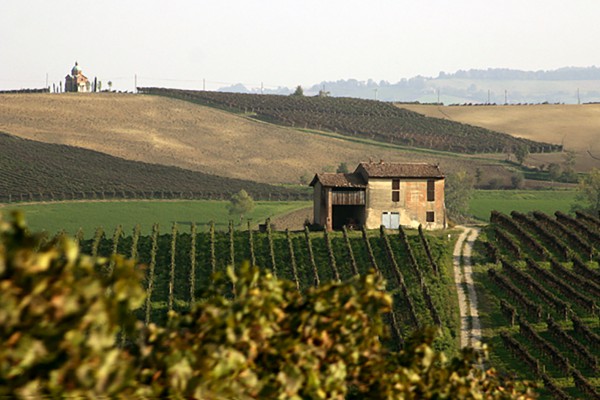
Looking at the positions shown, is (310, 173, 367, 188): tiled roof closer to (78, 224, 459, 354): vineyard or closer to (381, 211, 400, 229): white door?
(381, 211, 400, 229): white door

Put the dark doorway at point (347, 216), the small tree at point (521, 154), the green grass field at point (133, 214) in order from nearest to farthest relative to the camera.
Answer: the dark doorway at point (347, 216), the green grass field at point (133, 214), the small tree at point (521, 154)

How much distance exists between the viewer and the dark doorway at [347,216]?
82.5 m

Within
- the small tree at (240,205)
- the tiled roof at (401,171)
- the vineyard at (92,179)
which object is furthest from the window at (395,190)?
the vineyard at (92,179)

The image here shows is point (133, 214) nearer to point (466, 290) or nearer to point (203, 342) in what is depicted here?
point (466, 290)

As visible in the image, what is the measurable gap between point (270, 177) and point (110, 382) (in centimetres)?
14159

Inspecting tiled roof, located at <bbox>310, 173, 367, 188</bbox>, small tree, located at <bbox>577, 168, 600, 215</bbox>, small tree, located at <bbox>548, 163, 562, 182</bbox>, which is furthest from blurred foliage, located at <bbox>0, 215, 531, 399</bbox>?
small tree, located at <bbox>548, 163, 562, 182</bbox>

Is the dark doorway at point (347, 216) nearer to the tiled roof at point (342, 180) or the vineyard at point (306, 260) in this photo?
the tiled roof at point (342, 180)

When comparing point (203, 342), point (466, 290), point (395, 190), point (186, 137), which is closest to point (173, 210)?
point (395, 190)

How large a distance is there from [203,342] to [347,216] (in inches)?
2774

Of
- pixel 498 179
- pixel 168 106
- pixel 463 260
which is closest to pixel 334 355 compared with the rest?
pixel 463 260

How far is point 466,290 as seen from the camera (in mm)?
68312

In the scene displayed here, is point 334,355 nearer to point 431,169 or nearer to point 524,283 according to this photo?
point 524,283

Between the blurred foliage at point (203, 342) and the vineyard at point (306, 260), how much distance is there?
46145 mm

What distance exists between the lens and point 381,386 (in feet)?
53.5
